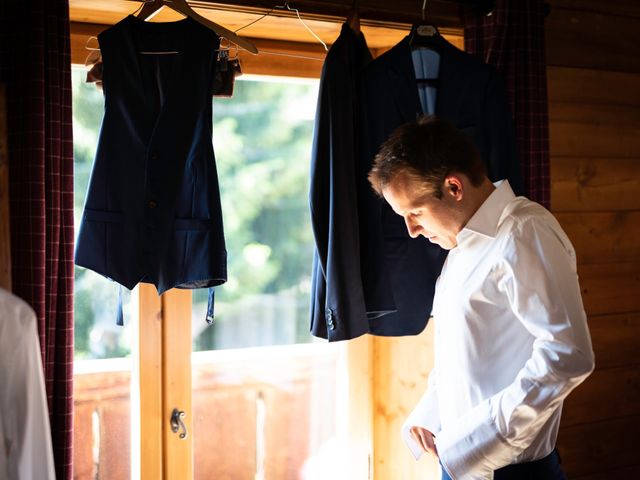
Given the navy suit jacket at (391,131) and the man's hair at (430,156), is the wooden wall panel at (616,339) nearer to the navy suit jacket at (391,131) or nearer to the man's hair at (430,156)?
the navy suit jacket at (391,131)

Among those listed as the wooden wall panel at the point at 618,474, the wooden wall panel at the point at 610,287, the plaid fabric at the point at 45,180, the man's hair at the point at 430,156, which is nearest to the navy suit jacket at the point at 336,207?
the man's hair at the point at 430,156

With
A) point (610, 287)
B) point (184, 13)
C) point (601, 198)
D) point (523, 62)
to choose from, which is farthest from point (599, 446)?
point (184, 13)

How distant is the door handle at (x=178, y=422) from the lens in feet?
7.56

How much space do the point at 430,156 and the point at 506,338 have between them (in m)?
0.41

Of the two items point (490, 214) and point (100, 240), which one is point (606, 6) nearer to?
point (490, 214)

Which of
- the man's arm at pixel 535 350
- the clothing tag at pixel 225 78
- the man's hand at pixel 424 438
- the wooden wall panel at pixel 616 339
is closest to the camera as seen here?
the man's arm at pixel 535 350

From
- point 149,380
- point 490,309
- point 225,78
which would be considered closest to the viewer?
point 490,309

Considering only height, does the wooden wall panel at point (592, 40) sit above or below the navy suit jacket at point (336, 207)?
above

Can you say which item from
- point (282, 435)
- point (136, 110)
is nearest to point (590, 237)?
point (282, 435)

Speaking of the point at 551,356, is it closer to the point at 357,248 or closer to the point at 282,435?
the point at 357,248

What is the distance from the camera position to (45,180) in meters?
1.85

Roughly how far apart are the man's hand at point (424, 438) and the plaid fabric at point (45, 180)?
0.82 m

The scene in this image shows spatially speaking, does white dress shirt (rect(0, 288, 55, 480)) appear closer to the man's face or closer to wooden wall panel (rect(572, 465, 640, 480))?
the man's face

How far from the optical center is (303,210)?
99.7 inches
